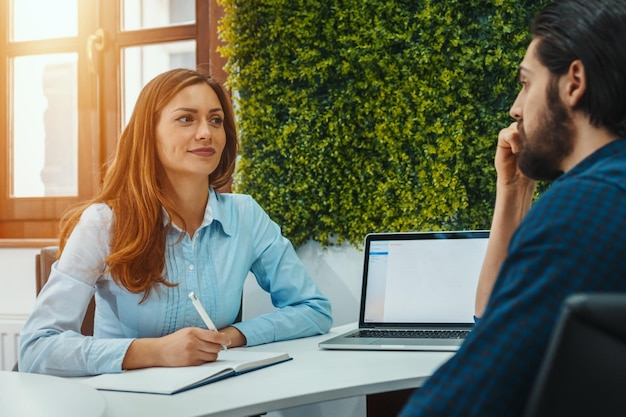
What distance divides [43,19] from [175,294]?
1969 mm

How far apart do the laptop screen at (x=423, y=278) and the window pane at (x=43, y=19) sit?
1888mm

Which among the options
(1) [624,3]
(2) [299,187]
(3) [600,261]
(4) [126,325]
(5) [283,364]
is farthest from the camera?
(2) [299,187]

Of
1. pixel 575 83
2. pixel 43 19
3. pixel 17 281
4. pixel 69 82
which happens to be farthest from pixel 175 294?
pixel 43 19

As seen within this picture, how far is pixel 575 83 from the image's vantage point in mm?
896

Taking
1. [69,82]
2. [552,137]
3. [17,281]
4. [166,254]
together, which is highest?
[69,82]

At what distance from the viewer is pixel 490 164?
247 centimetres

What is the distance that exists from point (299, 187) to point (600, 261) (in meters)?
2.00

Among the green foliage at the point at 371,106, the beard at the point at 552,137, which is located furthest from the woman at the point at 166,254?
the beard at the point at 552,137

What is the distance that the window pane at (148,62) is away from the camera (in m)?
3.08

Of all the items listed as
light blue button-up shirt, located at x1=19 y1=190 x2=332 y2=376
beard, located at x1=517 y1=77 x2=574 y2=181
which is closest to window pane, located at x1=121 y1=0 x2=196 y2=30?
light blue button-up shirt, located at x1=19 y1=190 x2=332 y2=376

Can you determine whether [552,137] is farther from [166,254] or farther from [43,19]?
[43,19]

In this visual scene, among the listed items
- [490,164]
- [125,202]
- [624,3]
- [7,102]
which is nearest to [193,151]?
[125,202]

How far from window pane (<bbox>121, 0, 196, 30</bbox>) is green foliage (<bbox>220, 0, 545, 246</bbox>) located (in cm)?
42

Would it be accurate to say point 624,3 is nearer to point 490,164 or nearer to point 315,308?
point 315,308
